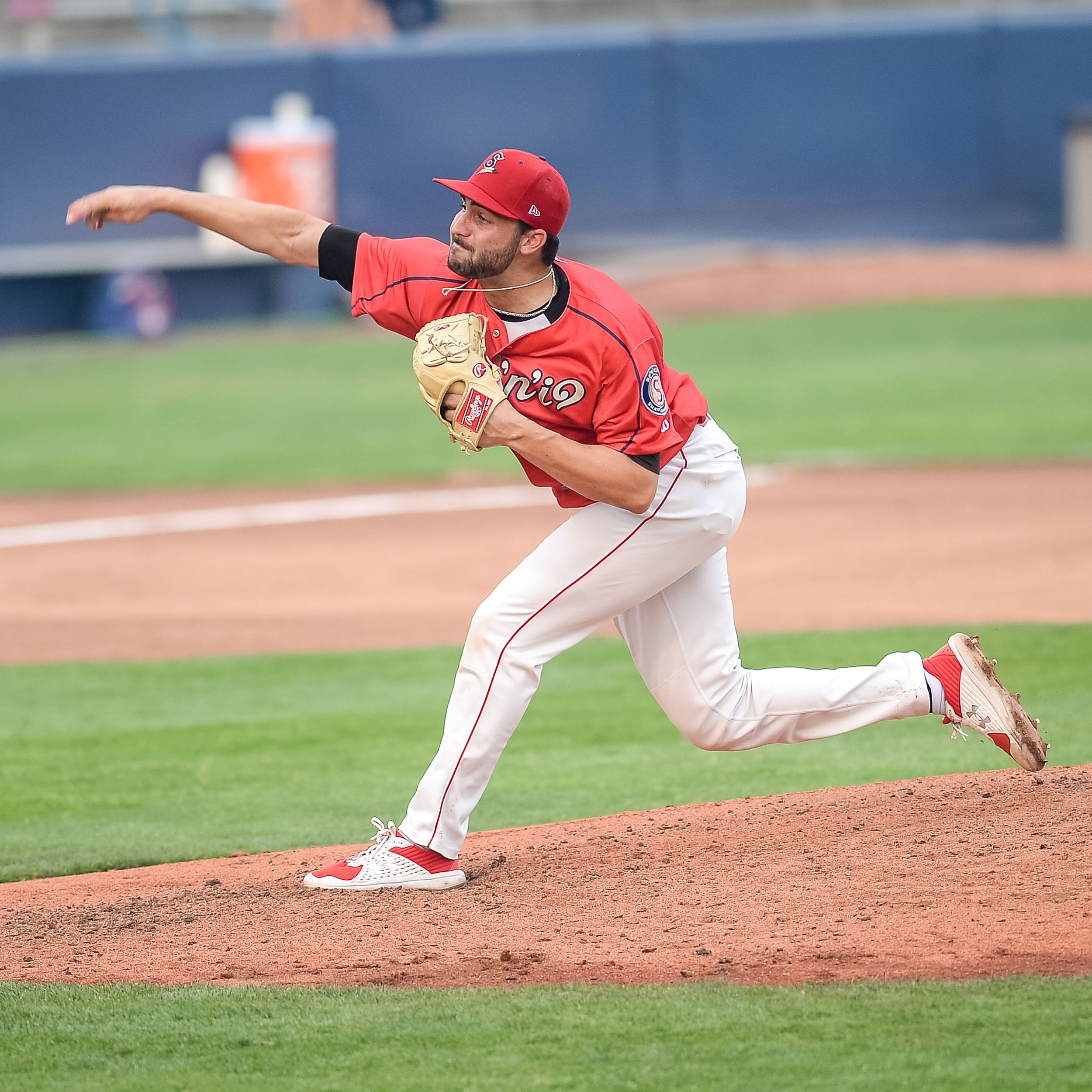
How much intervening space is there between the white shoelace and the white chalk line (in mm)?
6908

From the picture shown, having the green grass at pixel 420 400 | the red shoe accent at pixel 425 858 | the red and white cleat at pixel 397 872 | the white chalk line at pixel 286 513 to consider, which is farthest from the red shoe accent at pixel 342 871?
the green grass at pixel 420 400

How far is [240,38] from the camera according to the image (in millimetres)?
27234

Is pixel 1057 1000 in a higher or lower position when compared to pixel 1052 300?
higher

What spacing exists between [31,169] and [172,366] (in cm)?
429

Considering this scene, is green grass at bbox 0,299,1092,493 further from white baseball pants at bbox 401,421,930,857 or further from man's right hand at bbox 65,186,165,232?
white baseball pants at bbox 401,421,930,857

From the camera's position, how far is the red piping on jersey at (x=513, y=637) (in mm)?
4359

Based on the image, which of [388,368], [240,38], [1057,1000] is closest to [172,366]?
[388,368]

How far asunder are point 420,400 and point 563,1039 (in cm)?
1381

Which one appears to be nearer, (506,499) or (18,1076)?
(18,1076)

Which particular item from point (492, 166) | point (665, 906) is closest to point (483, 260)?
point (492, 166)

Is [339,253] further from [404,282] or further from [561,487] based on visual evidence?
[561,487]

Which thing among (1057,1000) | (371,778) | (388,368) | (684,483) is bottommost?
(388,368)

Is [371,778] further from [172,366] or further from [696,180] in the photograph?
[696,180]

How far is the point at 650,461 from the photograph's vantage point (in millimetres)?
4332
